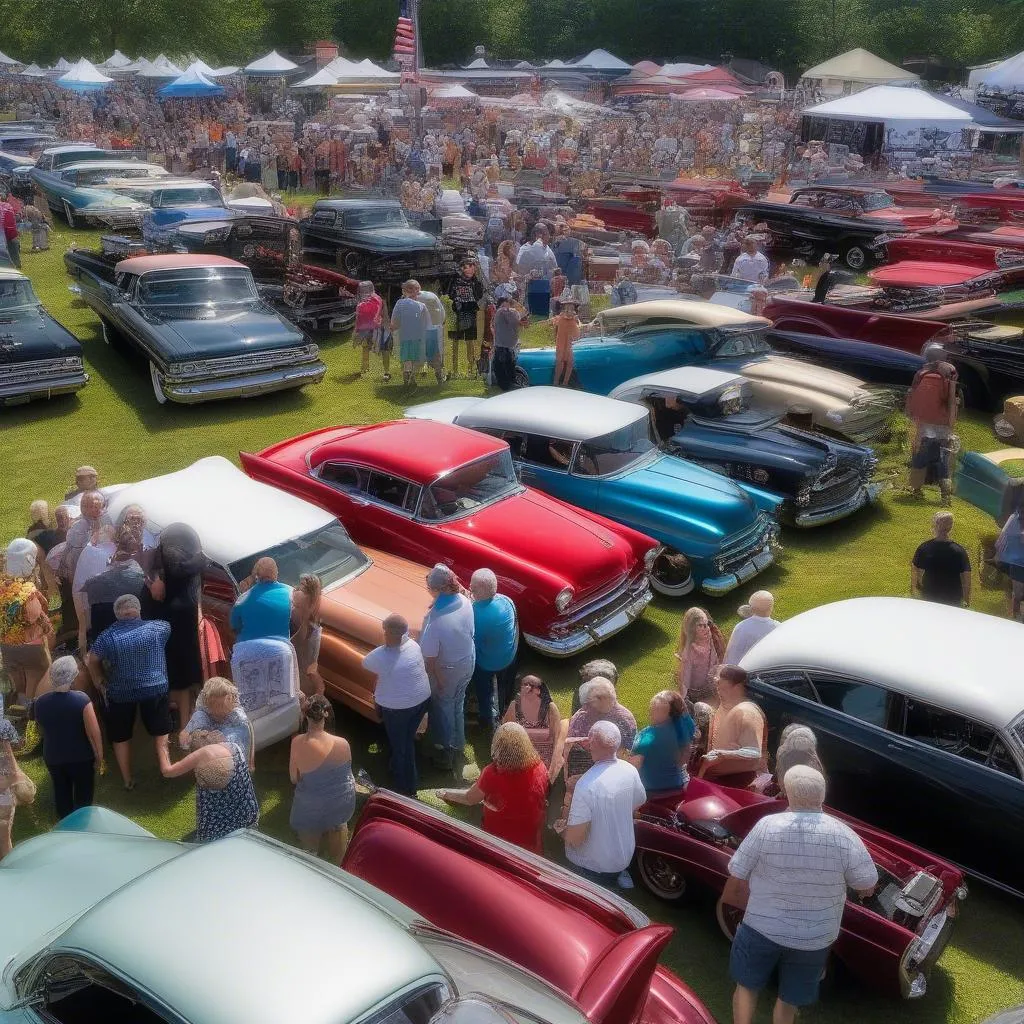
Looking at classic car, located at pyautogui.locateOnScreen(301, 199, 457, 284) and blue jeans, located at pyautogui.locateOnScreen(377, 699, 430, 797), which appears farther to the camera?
classic car, located at pyautogui.locateOnScreen(301, 199, 457, 284)

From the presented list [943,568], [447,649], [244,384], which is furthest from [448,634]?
[244,384]

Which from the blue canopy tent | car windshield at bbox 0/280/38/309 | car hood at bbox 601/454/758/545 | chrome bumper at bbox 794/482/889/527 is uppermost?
the blue canopy tent

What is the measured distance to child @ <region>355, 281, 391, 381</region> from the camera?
1412 cm

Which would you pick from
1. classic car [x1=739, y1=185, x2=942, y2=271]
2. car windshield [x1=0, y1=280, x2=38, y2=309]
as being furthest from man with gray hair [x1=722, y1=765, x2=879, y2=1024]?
classic car [x1=739, y1=185, x2=942, y2=271]

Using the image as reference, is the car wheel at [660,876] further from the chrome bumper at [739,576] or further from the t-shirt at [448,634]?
the chrome bumper at [739,576]

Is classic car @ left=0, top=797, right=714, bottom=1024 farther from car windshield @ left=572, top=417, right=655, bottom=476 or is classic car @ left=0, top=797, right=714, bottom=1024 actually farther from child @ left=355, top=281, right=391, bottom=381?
child @ left=355, top=281, right=391, bottom=381

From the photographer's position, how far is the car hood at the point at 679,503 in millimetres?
8891

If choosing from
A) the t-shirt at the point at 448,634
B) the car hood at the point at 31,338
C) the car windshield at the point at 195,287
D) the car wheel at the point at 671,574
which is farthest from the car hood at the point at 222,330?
the t-shirt at the point at 448,634

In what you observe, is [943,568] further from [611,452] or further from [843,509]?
[611,452]

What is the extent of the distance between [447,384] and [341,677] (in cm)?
768

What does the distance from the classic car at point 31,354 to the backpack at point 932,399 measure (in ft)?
31.0

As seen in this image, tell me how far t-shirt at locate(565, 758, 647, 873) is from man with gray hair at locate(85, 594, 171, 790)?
262cm

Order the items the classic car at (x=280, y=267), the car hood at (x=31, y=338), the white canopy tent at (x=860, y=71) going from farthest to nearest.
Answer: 1. the white canopy tent at (x=860, y=71)
2. the classic car at (x=280, y=267)
3. the car hood at (x=31, y=338)

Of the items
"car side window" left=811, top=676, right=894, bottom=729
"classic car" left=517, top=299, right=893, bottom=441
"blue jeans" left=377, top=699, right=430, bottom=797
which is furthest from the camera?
"classic car" left=517, top=299, right=893, bottom=441
